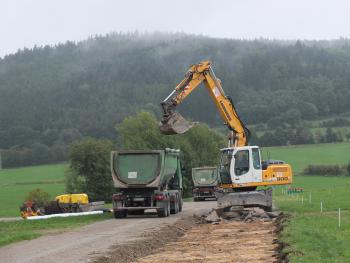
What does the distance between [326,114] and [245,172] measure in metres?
123

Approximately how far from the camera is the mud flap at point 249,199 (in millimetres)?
29250

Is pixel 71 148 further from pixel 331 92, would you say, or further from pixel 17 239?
pixel 331 92

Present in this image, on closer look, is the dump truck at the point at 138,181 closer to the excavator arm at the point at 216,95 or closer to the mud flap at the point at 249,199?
the excavator arm at the point at 216,95

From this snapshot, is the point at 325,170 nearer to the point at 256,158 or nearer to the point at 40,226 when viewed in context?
the point at 256,158

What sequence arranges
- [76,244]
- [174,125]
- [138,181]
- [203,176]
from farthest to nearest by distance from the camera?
1. [203,176]
2. [138,181]
3. [174,125]
4. [76,244]

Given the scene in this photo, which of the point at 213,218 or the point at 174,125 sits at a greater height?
the point at 174,125

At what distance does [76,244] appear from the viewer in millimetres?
19984

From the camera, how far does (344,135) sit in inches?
4756

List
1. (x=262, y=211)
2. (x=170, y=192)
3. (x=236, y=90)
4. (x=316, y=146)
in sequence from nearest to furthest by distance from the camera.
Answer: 1. (x=262, y=211)
2. (x=170, y=192)
3. (x=316, y=146)
4. (x=236, y=90)

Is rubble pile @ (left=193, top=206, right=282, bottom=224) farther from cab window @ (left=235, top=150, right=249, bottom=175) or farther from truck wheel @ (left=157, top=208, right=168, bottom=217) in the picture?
truck wheel @ (left=157, top=208, right=168, bottom=217)

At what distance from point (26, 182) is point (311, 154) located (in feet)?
142

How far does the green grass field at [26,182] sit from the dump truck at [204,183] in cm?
2324

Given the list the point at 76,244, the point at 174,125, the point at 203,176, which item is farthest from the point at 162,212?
the point at 203,176

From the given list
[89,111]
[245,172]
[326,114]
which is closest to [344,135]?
[326,114]
